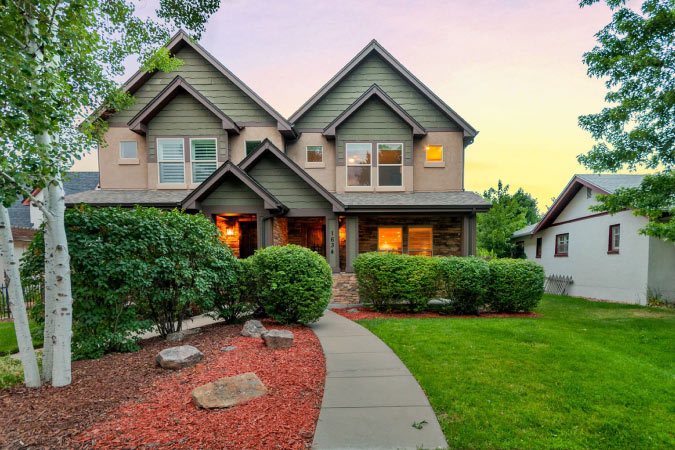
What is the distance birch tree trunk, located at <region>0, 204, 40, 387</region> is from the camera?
3287 millimetres

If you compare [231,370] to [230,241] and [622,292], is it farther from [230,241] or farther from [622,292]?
[622,292]

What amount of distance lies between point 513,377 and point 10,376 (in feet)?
21.1

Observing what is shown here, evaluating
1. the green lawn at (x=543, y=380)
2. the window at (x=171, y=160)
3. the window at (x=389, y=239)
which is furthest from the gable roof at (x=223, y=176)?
the window at (x=389, y=239)

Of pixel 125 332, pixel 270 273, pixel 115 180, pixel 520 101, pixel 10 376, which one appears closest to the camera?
pixel 10 376

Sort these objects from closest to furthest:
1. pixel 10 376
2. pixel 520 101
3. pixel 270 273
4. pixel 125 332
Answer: pixel 10 376 < pixel 125 332 < pixel 270 273 < pixel 520 101

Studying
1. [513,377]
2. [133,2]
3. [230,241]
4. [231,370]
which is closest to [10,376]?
[231,370]

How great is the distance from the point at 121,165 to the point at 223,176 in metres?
5.34

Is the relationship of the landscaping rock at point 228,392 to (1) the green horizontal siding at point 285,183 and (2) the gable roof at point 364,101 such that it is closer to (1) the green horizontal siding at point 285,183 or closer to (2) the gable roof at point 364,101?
(1) the green horizontal siding at point 285,183

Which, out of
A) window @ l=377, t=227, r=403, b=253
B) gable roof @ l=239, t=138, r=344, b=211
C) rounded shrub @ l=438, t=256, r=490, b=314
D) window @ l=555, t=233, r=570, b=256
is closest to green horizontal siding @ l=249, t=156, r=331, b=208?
gable roof @ l=239, t=138, r=344, b=211

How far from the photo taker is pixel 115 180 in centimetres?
1167

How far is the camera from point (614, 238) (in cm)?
1235

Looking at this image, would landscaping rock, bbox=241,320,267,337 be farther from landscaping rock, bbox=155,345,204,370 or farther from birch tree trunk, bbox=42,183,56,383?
birch tree trunk, bbox=42,183,56,383

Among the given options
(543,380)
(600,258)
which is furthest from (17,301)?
(600,258)

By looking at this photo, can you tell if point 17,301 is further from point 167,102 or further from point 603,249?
point 603,249
